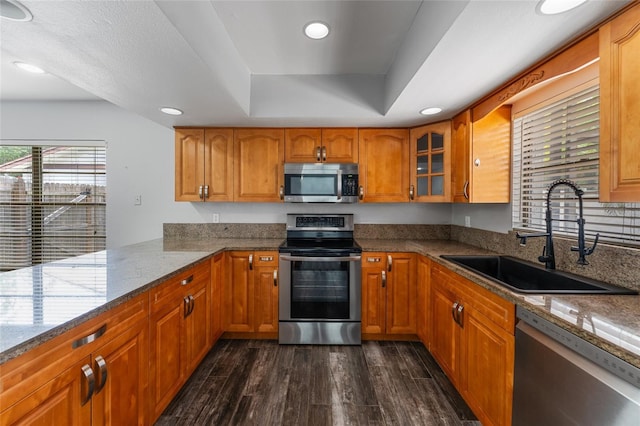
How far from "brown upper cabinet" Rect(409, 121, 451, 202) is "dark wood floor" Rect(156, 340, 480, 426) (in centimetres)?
143

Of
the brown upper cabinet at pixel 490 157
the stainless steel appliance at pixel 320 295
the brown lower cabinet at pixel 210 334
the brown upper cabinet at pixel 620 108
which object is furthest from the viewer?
the stainless steel appliance at pixel 320 295

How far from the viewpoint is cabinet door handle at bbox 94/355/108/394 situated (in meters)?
1.09

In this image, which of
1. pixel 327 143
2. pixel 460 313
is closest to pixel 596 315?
pixel 460 313

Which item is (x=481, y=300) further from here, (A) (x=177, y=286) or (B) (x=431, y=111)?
(A) (x=177, y=286)

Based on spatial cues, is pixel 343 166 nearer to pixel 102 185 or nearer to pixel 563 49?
pixel 563 49

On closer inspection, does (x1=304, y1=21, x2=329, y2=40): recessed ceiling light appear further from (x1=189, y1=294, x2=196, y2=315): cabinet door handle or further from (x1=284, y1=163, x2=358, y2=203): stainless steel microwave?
(x1=189, y1=294, x2=196, y2=315): cabinet door handle

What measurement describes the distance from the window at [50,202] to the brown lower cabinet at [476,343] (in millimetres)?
3688

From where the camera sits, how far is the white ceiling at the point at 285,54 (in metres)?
1.21

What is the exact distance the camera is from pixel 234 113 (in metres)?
2.44

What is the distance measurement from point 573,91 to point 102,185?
4377mm

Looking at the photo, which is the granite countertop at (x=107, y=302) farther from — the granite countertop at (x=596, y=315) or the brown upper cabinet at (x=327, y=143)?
the brown upper cabinet at (x=327, y=143)

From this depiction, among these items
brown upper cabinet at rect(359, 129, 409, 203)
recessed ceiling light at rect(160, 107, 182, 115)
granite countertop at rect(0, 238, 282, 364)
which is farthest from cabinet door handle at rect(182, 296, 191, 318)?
brown upper cabinet at rect(359, 129, 409, 203)

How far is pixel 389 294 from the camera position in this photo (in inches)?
102

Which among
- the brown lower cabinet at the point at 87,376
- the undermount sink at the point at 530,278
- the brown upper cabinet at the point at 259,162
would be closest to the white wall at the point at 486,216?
the undermount sink at the point at 530,278
